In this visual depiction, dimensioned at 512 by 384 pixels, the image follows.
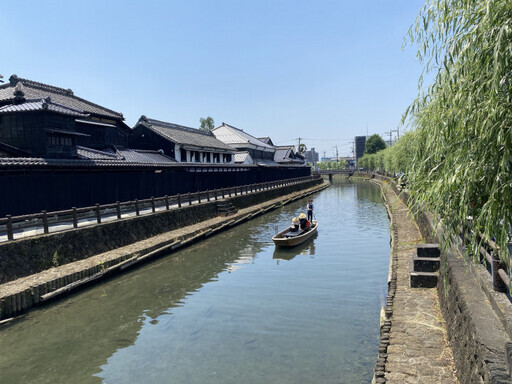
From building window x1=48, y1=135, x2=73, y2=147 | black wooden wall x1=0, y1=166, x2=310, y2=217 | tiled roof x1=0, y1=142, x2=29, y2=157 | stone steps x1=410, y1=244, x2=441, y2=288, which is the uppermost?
building window x1=48, y1=135, x2=73, y2=147

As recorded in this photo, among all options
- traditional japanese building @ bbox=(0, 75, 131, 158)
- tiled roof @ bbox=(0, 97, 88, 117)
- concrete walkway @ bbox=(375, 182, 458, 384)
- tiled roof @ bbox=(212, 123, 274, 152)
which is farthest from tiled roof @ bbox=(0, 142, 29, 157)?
tiled roof @ bbox=(212, 123, 274, 152)

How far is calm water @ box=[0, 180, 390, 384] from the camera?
9.52 meters

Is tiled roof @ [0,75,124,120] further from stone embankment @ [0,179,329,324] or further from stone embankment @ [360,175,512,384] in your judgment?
stone embankment @ [360,175,512,384]

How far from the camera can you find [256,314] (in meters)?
13.2

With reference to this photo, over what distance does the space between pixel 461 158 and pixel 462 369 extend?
4.50 metres

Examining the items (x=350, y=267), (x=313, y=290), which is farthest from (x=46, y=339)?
(x=350, y=267)

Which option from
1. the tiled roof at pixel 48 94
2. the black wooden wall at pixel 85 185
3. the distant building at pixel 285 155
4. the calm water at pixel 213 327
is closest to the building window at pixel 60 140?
the black wooden wall at pixel 85 185

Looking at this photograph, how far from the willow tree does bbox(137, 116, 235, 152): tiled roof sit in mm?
37137

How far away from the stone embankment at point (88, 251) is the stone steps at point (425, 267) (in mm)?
12263

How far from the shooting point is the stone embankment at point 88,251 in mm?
13266

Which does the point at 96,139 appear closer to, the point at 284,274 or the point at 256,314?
the point at 284,274

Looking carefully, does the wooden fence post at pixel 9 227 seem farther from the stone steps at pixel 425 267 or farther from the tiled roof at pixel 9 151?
the stone steps at pixel 425 267

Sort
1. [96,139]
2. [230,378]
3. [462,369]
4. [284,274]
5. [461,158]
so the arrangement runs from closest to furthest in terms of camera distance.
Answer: [461,158] → [462,369] → [230,378] → [284,274] → [96,139]

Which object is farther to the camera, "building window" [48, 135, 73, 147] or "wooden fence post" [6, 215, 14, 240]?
"building window" [48, 135, 73, 147]
